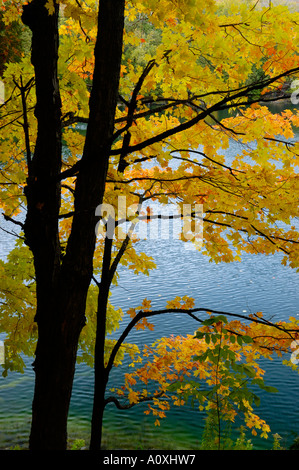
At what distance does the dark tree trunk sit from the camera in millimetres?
3438

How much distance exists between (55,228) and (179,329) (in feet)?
31.0

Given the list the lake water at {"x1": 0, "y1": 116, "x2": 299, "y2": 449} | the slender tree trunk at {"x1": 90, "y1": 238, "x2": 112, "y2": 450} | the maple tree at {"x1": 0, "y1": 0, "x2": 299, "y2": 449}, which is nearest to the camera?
the maple tree at {"x1": 0, "y1": 0, "x2": 299, "y2": 449}

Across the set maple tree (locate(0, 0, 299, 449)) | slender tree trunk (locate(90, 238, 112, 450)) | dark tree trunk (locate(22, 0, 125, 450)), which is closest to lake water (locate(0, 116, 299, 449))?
maple tree (locate(0, 0, 299, 449))

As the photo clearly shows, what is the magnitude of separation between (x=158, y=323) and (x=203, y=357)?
9401 millimetres

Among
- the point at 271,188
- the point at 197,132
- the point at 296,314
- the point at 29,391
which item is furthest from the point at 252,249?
the point at 296,314

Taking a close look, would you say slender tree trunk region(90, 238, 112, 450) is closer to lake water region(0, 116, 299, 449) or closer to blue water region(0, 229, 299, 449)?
lake water region(0, 116, 299, 449)

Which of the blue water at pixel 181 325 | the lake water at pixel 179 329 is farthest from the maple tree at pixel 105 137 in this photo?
the blue water at pixel 181 325

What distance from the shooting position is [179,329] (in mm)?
12398

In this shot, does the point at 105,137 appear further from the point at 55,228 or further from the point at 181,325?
the point at 181,325

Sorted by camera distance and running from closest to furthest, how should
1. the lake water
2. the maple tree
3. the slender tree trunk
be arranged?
the maple tree → the slender tree trunk → the lake water

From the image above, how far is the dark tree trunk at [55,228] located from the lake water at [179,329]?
226 cm

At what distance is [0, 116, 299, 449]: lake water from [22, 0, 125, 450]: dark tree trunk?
2260 millimetres

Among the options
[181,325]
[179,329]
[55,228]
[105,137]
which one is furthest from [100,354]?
[181,325]
